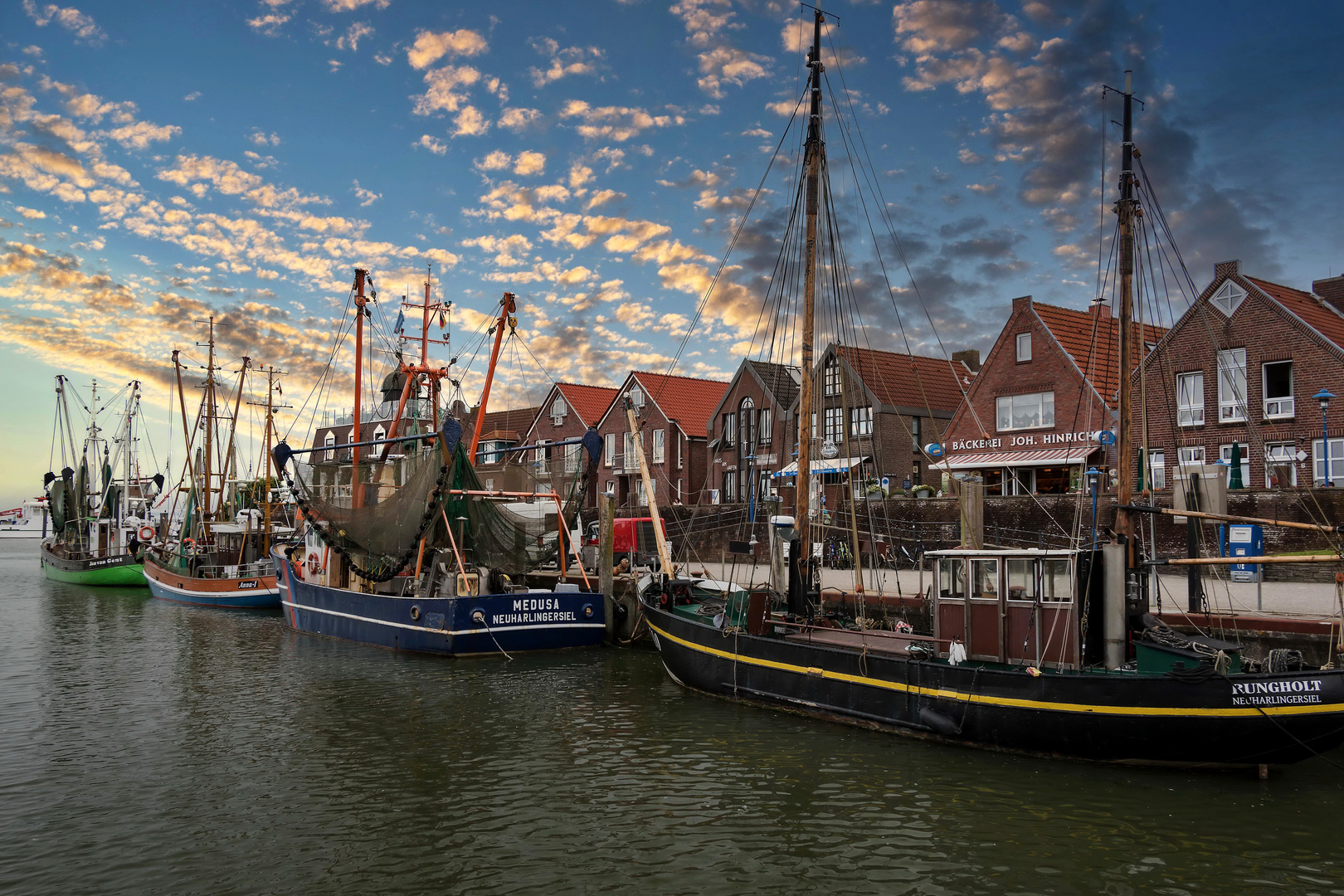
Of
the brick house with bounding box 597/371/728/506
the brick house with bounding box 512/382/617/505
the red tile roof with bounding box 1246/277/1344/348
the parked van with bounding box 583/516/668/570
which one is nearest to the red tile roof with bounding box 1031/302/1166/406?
the red tile roof with bounding box 1246/277/1344/348

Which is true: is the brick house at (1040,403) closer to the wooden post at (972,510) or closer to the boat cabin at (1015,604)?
the wooden post at (972,510)

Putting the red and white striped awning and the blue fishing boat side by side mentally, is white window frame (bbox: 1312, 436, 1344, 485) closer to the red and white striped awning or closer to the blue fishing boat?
the red and white striped awning

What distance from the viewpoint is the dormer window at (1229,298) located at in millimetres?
33844

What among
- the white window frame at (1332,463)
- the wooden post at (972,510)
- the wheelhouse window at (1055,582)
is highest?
the white window frame at (1332,463)

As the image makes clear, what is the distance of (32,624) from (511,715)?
1018 inches

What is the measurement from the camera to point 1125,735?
12273mm

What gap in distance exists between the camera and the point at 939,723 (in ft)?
45.1

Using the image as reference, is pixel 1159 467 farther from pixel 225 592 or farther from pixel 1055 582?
pixel 225 592

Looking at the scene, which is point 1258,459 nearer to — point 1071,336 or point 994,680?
point 1071,336

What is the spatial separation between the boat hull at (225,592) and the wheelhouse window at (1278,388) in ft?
136

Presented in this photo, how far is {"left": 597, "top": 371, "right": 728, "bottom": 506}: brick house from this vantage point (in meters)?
58.3

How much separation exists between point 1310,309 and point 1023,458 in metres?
12.2

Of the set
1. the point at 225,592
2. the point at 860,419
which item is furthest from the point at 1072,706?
the point at 225,592

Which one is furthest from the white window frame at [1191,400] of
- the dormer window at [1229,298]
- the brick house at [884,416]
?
the brick house at [884,416]
